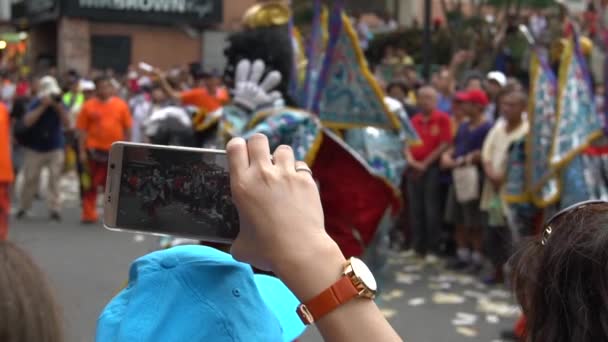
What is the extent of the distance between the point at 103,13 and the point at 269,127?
20834 mm

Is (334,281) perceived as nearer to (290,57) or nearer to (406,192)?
(290,57)

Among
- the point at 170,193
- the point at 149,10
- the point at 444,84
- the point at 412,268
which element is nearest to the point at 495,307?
the point at 412,268

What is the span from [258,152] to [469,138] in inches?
246

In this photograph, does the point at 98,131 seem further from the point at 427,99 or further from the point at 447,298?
the point at 447,298

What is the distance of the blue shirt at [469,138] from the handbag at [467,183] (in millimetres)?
151

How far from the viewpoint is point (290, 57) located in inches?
191

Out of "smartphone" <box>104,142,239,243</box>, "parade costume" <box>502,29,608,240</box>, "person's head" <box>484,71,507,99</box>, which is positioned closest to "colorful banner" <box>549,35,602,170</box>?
"parade costume" <box>502,29,608,240</box>

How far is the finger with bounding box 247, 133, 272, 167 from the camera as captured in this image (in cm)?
114

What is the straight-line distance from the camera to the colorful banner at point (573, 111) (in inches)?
230

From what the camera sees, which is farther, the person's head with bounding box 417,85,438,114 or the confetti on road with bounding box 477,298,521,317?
the person's head with bounding box 417,85,438,114

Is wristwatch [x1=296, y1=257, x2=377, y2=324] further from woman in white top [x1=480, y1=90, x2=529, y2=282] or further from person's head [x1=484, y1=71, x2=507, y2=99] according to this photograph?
person's head [x1=484, y1=71, x2=507, y2=99]

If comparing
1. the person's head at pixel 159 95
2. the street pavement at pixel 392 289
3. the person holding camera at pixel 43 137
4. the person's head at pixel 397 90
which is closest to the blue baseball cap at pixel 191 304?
the street pavement at pixel 392 289

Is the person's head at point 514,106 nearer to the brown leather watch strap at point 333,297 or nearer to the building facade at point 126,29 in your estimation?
the brown leather watch strap at point 333,297

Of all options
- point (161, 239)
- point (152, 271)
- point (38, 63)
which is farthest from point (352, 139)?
point (38, 63)
